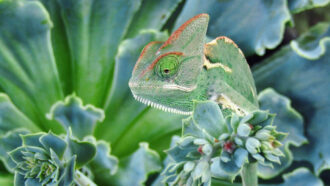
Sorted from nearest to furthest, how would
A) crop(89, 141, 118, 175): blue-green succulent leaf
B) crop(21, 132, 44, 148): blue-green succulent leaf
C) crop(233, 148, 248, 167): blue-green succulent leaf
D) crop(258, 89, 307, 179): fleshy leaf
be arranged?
crop(233, 148, 248, 167): blue-green succulent leaf → crop(21, 132, 44, 148): blue-green succulent leaf → crop(89, 141, 118, 175): blue-green succulent leaf → crop(258, 89, 307, 179): fleshy leaf

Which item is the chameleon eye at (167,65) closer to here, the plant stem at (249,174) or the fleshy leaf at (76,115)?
the plant stem at (249,174)

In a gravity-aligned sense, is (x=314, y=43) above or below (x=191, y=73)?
below

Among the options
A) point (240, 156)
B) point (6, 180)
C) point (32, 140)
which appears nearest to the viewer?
point (240, 156)

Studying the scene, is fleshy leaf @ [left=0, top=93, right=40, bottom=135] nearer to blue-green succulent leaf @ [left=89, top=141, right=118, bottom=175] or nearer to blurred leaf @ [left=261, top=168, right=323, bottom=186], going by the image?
blue-green succulent leaf @ [left=89, top=141, right=118, bottom=175]

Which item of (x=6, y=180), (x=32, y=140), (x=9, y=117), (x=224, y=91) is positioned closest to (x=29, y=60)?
(x=9, y=117)

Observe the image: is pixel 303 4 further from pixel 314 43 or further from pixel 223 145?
pixel 223 145

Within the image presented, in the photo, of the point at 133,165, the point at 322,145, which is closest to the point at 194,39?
the point at 133,165

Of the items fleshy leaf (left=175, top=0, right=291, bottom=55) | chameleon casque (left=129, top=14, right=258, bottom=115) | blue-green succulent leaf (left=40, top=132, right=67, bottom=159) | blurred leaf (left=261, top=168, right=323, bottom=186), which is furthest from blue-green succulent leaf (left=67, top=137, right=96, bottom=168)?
blurred leaf (left=261, top=168, right=323, bottom=186)
